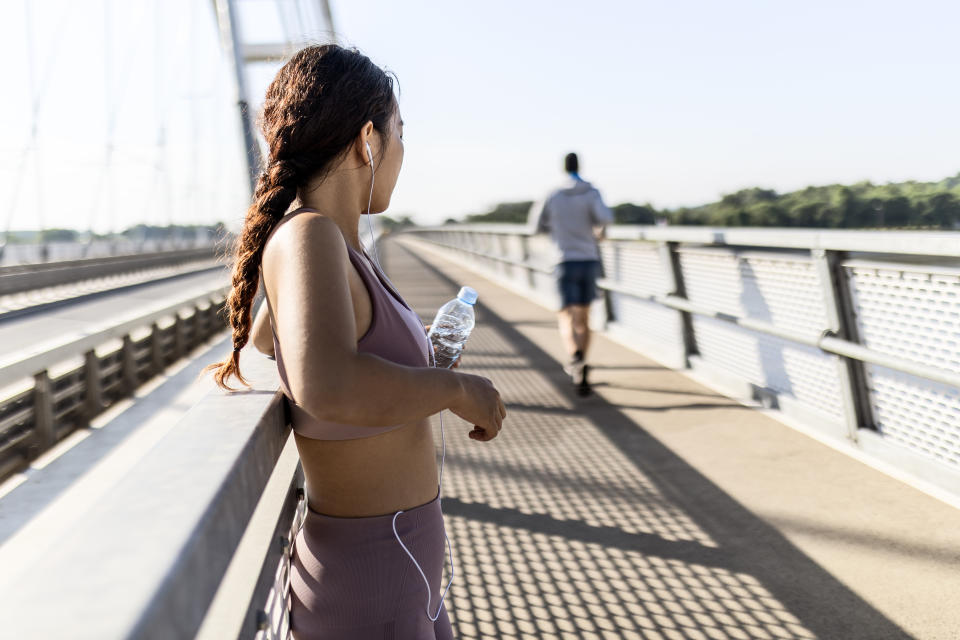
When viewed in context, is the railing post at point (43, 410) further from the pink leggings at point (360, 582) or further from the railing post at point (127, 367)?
the pink leggings at point (360, 582)

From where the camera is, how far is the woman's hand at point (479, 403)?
1.51 m

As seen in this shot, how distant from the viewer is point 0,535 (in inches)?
250

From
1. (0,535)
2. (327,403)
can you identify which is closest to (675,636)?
(327,403)

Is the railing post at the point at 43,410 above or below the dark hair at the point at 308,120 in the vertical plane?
below

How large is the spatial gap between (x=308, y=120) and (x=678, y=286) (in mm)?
7184

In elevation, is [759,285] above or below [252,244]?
below

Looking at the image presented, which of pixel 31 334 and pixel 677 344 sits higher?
pixel 31 334

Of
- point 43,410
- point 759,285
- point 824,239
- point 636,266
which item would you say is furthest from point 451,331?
point 636,266

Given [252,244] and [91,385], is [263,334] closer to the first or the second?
[252,244]

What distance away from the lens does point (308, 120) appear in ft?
5.15

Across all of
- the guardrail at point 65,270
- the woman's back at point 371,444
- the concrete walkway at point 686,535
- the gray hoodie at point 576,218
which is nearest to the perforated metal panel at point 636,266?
the gray hoodie at point 576,218

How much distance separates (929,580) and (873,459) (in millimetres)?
1667

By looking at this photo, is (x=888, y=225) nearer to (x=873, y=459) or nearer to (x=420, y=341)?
(x=873, y=459)

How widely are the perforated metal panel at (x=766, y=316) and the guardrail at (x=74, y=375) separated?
5849mm
